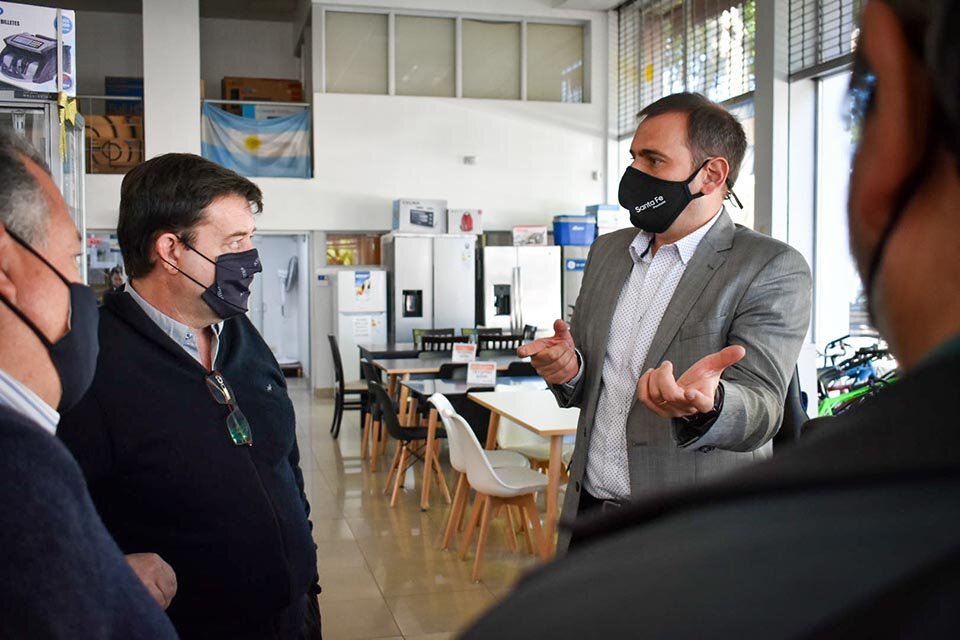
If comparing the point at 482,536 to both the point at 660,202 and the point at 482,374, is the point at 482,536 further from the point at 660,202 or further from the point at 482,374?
the point at 660,202

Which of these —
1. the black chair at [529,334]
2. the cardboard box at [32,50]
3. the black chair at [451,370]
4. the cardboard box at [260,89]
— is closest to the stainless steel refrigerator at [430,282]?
the black chair at [529,334]

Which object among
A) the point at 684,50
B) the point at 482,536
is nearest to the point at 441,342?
the point at 482,536

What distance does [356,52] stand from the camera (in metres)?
12.2

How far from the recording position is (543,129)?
42.0 feet

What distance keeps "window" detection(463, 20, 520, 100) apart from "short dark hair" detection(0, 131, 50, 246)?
11906mm

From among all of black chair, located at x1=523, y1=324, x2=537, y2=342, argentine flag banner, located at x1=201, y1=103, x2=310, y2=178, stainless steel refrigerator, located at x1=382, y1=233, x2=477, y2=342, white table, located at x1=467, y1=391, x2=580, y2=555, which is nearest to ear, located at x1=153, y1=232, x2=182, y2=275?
white table, located at x1=467, y1=391, x2=580, y2=555

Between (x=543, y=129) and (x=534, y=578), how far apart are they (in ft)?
41.8

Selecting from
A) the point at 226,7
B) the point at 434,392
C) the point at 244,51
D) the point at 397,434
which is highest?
the point at 226,7

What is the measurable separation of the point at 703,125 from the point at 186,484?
141 cm

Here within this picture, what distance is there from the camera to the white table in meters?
4.48

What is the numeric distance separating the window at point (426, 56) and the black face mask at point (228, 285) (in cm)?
1084

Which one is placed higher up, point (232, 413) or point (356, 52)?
point (356, 52)

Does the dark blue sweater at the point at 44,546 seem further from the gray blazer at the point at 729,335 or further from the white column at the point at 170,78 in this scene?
the white column at the point at 170,78

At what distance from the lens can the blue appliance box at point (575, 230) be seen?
39.8 feet
